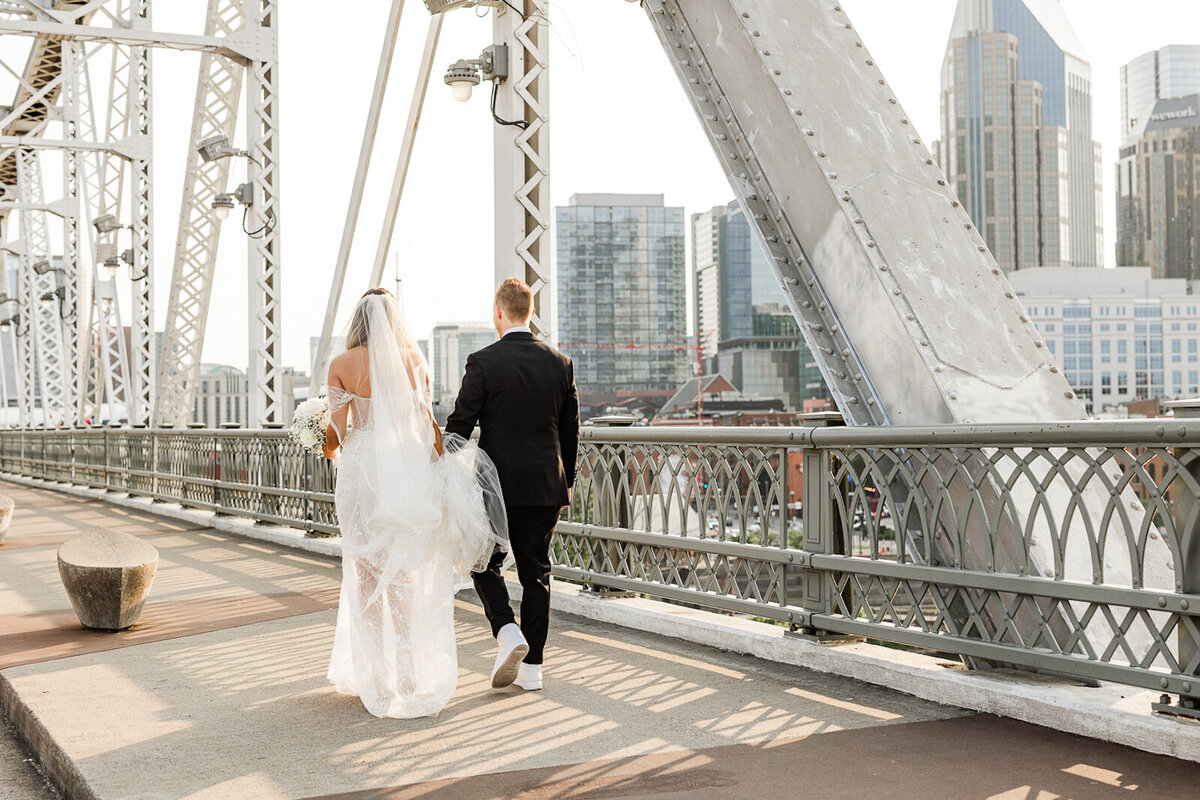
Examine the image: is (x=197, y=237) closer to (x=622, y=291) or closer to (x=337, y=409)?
(x=337, y=409)

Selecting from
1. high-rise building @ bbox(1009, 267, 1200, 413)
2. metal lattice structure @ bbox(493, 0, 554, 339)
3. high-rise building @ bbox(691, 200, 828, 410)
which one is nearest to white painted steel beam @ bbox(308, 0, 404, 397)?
metal lattice structure @ bbox(493, 0, 554, 339)

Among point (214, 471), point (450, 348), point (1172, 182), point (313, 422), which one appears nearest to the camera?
point (313, 422)

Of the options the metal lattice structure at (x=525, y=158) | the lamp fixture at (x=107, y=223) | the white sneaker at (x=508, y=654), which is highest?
the lamp fixture at (x=107, y=223)

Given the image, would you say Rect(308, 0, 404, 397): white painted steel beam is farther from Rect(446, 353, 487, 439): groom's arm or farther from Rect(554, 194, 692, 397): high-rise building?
Rect(554, 194, 692, 397): high-rise building

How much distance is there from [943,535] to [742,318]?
186 m

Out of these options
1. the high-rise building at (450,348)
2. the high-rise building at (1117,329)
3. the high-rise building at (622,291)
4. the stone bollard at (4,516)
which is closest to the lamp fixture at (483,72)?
the stone bollard at (4,516)

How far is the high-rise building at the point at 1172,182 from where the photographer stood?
18938 cm

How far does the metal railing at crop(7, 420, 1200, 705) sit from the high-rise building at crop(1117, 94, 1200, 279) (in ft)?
682

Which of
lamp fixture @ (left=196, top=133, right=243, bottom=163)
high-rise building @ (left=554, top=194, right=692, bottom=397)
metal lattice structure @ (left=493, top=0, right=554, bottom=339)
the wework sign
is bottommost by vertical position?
metal lattice structure @ (left=493, top=0, right=554, bottom=339)

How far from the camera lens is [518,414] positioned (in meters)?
5.38

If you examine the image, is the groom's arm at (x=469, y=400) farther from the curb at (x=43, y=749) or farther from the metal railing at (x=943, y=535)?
the curb at (x=43, y=749)

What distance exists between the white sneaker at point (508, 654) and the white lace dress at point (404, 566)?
0.21m

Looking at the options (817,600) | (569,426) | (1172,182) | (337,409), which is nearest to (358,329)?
(337,409)

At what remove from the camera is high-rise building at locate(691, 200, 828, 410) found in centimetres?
17762
